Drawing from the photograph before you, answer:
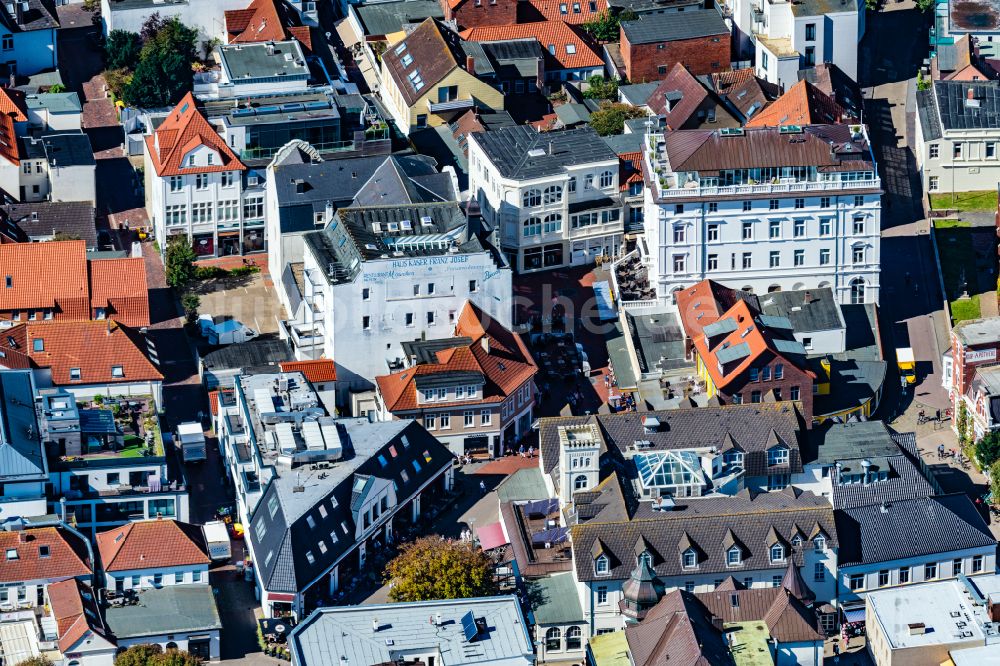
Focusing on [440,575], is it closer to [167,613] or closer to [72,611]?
[167,613]

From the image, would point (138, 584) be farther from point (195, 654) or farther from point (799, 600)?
point (799, 600)

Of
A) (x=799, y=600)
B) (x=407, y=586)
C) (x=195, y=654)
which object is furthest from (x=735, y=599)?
(x=195, y=654)

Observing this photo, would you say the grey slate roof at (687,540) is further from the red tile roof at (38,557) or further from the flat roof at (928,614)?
the red tile roof at (38,557)

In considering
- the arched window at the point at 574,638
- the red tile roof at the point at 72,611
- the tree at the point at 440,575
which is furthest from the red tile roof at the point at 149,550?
the arched window at the point at 574,638

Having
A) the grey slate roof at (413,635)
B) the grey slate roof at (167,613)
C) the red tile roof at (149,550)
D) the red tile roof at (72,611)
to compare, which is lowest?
the grey slate roof at (413,635)

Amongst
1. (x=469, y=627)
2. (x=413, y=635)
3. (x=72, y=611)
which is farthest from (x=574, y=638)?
(x=72, y=611)

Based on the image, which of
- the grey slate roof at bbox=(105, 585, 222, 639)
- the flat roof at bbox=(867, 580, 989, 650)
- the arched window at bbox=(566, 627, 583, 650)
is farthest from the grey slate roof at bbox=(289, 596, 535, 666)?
the flat roof at bbox=(867, 580, 989, 650)
